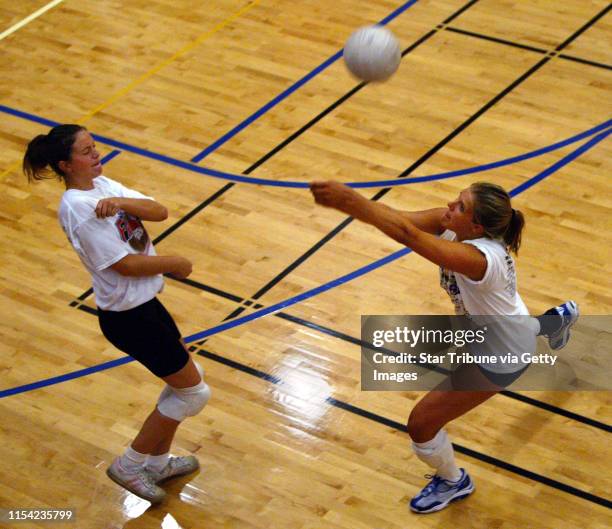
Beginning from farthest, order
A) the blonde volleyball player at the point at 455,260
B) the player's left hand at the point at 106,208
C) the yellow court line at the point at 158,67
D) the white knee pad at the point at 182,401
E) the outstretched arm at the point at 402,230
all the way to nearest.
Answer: the yellow court line at the point at 158,67 → the white knee pad at the point at 182,401 → the player's left hand at the point at 106,208 → the blonde volleyball player at the point at 455,260 → the outstretched arm at the point at 402,230

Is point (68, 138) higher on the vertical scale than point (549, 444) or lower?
higher

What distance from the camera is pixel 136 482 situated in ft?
19.3

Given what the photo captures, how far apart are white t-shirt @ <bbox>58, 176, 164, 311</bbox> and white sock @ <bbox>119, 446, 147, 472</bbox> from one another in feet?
2.95

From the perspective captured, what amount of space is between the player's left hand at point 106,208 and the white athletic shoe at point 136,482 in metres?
1.49

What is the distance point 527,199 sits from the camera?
27.1 ft

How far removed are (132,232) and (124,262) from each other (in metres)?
0.21

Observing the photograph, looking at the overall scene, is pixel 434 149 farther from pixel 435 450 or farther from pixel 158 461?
pixel 158 461

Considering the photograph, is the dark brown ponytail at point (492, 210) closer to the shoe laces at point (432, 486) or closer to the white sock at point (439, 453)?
the white sock at point (439, 453)

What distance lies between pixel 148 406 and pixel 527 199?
3377mm

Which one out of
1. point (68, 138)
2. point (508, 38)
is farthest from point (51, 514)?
point (508, 38)

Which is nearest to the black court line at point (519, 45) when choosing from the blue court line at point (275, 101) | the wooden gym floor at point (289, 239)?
the wooden gym floor at point (289, 239)

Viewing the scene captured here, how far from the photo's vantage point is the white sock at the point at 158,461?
5941mm

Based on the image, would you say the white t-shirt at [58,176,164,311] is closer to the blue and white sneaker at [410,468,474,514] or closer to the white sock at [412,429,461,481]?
the white sock at [412,429,461,481]

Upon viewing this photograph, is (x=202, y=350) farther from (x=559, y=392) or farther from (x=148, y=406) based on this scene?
(x=559, y=392)
